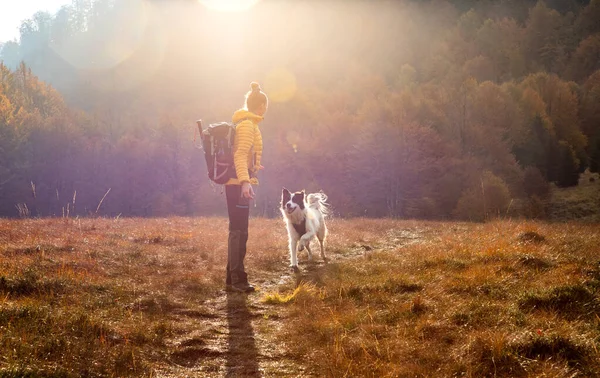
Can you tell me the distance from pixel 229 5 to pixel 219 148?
181m

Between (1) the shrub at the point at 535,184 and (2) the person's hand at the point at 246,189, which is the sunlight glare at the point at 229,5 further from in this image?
(2) the person's hand at the point at 246,189

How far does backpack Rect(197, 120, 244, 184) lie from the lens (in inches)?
299

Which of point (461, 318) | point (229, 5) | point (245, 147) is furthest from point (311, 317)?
point (229, 5)

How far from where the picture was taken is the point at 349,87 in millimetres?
78812

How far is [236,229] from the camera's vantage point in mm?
7930

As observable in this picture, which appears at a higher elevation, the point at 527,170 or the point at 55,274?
the point at 527,170

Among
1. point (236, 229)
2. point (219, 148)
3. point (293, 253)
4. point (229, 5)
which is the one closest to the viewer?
point (219, 148)

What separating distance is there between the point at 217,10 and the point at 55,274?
7036 inches

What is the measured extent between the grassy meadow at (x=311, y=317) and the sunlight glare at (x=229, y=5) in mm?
166282

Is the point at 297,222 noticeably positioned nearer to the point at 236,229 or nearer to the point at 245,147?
the point at 236,229

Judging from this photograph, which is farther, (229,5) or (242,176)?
(229,5)

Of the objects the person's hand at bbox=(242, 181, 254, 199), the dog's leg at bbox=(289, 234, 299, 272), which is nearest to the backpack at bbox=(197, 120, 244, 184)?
the person's hand at bbox=(242, 181, 254, 199)

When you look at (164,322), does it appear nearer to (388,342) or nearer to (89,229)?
(388,342)

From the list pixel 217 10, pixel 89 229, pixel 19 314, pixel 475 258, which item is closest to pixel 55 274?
pixel 19 314
